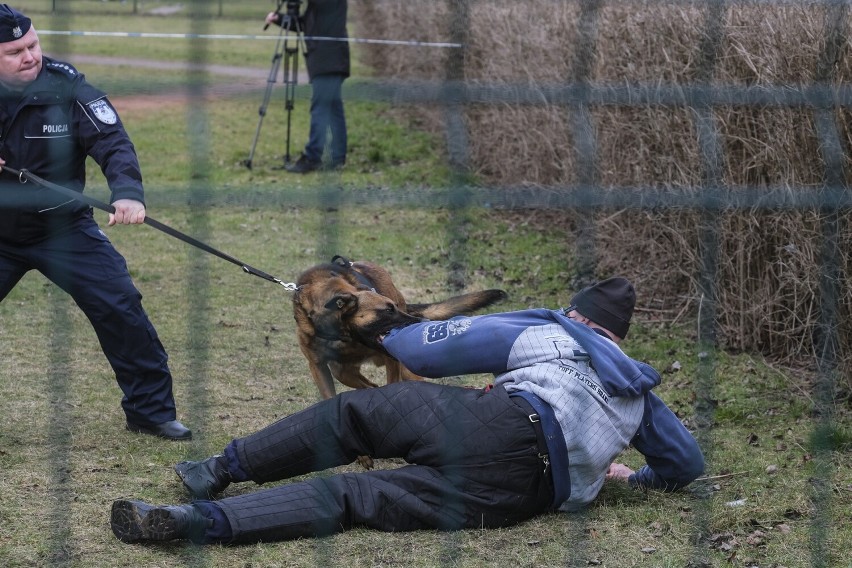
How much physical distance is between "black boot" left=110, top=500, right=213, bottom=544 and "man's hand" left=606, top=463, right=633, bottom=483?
173cm

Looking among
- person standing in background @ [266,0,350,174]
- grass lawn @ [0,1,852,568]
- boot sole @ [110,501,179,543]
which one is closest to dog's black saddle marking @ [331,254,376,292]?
grass lawn @ [0,1,852,568]

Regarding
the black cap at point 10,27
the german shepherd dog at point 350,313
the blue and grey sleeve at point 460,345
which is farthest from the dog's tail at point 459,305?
the black cap at point 10,27

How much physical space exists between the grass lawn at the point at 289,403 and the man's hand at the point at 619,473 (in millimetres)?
180

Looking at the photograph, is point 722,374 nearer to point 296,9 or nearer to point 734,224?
point 734,224

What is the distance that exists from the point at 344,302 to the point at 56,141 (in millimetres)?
1414

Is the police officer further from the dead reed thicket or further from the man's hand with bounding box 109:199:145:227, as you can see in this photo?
the dead reed thicket

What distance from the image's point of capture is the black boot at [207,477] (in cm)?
436

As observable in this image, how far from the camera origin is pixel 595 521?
14.0ft

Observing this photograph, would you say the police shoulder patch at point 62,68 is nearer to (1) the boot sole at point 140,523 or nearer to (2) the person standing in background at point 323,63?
(1) the boot sole at point 140,523

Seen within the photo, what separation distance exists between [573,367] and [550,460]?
356 millimetres

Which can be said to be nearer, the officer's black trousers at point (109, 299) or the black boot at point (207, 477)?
the black boot at point (207, 477)

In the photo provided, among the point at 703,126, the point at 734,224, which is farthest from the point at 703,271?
the point at 703,126

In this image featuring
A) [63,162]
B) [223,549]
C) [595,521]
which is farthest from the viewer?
[63,162]

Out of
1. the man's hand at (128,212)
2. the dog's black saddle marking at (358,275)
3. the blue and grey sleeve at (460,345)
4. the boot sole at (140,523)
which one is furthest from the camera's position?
the dog's black saddle marking at (358,275)
